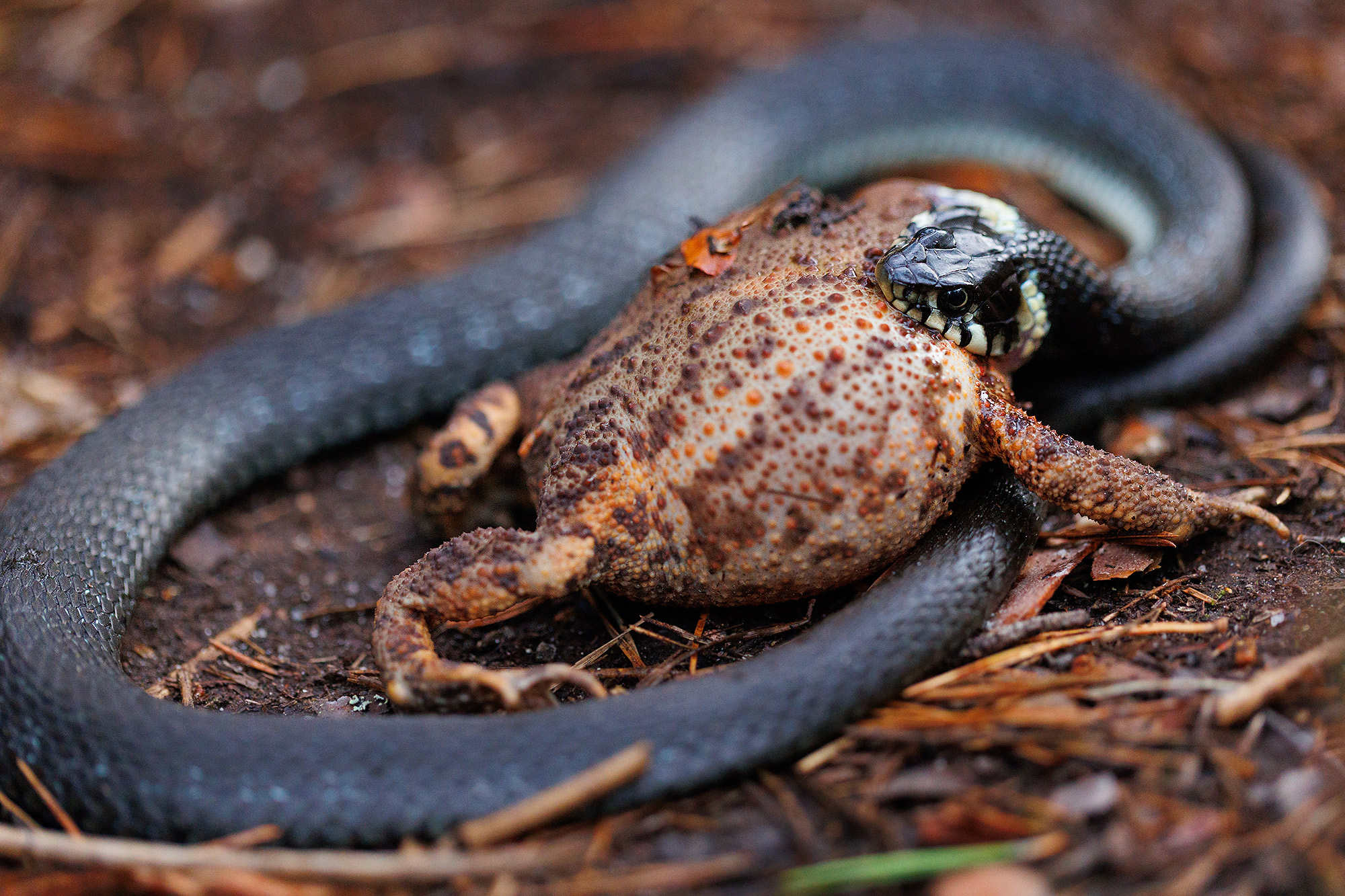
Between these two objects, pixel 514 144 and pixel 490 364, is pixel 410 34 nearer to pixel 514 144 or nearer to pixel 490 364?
pixel 514 144

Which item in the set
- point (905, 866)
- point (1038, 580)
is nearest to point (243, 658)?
point (905, 866)

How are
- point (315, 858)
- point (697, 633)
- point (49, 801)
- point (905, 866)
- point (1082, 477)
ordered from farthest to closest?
point (697, 633)
point (1082, 477)
point (49, 801)
point (315, 858)
point (905, 866)

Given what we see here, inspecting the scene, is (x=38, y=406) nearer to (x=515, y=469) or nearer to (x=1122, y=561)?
(x=515, y=469)

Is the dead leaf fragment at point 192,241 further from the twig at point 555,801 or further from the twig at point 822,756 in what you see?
the twig at point 822,756

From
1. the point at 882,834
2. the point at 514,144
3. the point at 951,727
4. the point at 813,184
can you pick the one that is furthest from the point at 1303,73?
the point at 882,834

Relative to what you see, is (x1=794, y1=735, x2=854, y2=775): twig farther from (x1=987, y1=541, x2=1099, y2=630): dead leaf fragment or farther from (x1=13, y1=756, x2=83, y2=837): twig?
(x1=13, y1=756, x2=83, y2=837): twig

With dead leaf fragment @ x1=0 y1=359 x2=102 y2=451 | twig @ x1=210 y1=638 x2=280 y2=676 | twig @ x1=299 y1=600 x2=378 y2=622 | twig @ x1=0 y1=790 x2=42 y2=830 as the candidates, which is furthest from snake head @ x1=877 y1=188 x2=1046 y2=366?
dead leaf fragment @ x1=0 y1=359 x2=102 y2=451
